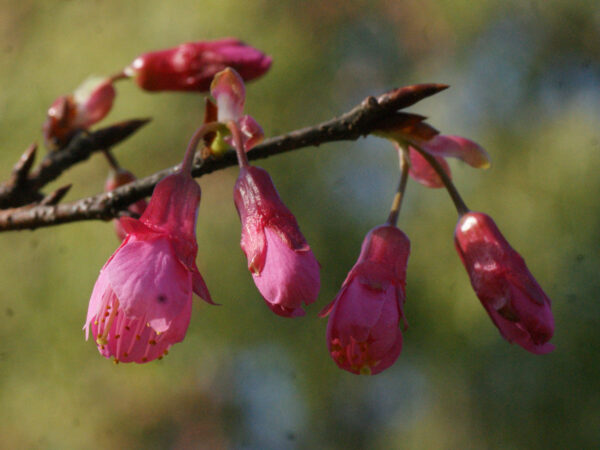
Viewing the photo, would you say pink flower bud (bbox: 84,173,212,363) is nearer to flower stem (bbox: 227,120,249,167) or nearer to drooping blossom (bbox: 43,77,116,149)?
flower stem (bbox: 227,120,249,167)

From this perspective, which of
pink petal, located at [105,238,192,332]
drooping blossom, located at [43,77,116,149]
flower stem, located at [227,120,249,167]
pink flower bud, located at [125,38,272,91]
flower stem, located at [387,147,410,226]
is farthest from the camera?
drooping blossom, located at [43,77,116,149]

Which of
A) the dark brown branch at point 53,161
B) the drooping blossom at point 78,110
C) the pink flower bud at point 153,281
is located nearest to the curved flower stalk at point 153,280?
the pink flower bud at point 153,281

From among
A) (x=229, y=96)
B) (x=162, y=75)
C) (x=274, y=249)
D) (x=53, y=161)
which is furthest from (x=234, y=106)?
(x=53, y=161)

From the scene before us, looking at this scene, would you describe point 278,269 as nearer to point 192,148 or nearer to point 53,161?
point 192,148

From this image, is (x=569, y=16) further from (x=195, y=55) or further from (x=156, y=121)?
(x=195, y=55)

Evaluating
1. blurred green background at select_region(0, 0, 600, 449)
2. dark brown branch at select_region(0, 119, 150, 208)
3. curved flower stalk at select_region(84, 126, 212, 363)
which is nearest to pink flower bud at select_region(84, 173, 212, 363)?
curved flower stalk at select_region(84, 126, 212, 363)

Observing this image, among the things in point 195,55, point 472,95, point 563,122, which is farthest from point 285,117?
point 195,55
